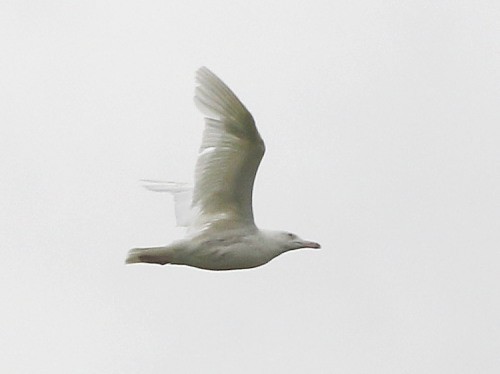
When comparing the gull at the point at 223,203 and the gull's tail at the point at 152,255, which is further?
the gull's tail at the point at 152,255

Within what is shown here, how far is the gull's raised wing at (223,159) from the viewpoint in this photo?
29.0 meters

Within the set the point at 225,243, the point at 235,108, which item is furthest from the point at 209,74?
the point at 225,243

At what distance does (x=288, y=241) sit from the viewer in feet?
102

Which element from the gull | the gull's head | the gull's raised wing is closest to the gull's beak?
the gull's head

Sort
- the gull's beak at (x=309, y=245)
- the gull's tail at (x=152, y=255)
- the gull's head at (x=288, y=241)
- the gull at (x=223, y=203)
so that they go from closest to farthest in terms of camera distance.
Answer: the gull at (x=223, y=203) < the gull's tail at (x=152, y=255) < the gull's head at (x=288, y=241) < the gull's beak at (x=309, y=245)

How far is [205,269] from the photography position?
98.9 ft

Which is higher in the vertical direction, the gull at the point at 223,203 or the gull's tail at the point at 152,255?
Answer: the gull at the point at 223,203

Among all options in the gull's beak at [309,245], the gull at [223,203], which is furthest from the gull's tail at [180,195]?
the gull's beak at [309,245]

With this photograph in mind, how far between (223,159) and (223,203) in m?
0.86

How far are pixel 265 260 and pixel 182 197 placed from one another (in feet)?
7.88

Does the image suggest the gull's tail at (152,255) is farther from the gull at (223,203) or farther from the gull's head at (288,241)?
the gull's head at (288,241)

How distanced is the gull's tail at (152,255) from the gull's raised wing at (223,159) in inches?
28.5

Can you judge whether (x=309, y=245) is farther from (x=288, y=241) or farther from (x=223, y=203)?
(x=223, y=203)

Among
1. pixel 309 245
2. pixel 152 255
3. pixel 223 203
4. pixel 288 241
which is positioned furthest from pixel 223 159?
pixel 309 245
